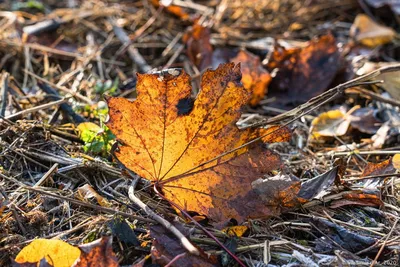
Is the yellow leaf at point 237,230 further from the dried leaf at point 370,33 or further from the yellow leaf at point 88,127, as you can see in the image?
the dried leaf at point 370,33

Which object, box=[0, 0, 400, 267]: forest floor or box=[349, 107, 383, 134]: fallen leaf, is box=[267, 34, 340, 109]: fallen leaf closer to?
box=[0, 0, 400, 267]: forest floor

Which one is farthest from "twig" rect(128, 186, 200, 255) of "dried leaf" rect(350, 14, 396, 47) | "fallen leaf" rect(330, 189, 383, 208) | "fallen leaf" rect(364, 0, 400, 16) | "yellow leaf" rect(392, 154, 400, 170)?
"fallen leaf" rect(364, 0, 400, 16)

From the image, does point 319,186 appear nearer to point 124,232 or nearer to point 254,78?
point 124,232

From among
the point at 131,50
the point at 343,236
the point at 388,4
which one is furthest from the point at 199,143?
the point at 388,4

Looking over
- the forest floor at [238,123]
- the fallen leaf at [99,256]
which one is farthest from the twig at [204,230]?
the fallen leaf at [99,256]

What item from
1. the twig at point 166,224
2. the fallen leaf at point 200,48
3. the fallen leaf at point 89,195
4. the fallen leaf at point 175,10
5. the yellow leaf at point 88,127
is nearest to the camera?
the twig at point 166,224

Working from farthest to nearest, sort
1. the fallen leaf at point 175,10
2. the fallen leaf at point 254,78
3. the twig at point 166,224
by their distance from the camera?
the fallen leaf at point 175,10 < the fallen leaf at point 254,78 < the twig at point 166,224

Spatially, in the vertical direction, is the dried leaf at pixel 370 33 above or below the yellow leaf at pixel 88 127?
below

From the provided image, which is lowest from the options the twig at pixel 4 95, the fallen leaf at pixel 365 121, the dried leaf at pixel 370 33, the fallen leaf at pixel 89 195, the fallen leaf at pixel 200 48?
the fallen leaf at pixel 365 121
